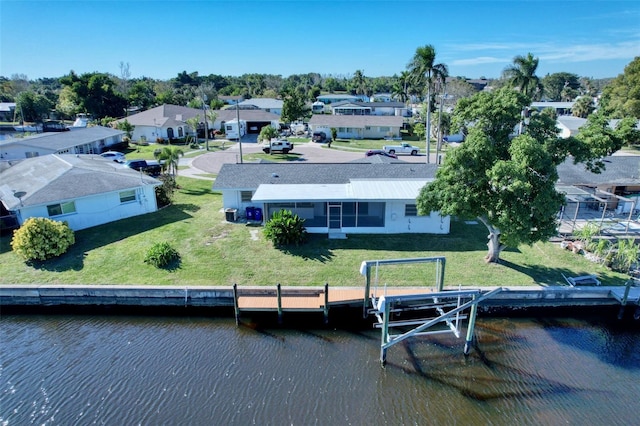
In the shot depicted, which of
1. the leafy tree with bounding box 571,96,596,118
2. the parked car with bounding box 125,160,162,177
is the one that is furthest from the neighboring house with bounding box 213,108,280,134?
the leafy tree with bounding box 571,96,596,118

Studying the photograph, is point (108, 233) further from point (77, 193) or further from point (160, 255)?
point (160, 255)

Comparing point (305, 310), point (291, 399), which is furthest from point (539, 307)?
point (291, 399)

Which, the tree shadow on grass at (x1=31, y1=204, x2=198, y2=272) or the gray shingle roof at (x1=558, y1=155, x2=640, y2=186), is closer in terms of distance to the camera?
the tree shadow on grass at (x1=31, y1=204, x2=198, y2=272)

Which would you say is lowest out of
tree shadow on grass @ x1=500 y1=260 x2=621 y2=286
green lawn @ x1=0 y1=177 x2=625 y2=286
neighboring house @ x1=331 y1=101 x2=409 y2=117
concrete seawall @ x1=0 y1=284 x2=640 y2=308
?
concrete seawall @ x1=0 y1=284 x2=640 y2=308

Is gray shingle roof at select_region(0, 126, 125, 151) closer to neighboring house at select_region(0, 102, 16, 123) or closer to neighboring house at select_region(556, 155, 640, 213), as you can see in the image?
neighboring house at select_region(556, 155, 640, 213)

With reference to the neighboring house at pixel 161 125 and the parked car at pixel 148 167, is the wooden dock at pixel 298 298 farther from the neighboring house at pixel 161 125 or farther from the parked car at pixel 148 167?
the neighboring house at pixel 161 125

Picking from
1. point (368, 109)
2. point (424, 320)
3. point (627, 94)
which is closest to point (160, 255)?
point (424, 320)

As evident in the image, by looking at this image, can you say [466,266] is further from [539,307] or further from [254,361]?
[254,361]
